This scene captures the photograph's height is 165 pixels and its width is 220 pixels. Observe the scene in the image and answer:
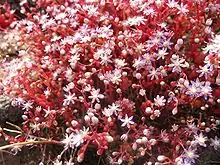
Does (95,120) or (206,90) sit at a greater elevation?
(206,90)

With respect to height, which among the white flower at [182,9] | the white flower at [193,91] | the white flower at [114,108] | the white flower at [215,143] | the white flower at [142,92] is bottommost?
the white flower at [215,143]

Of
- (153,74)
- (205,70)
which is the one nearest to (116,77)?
(153,74)

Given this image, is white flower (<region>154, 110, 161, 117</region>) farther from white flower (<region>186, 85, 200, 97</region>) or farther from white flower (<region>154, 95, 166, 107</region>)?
white flower (<region>186, 85, 200, 97</region>)

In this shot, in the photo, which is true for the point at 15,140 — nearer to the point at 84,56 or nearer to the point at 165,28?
the point at 84,56

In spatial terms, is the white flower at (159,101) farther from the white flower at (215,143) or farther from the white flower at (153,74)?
the white flower at (215,143)

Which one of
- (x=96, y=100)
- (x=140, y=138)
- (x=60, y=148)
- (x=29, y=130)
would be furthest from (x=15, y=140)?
(x=140, y=138)

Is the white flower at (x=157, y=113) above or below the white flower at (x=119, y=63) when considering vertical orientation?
below

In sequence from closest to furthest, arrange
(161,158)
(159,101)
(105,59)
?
1. (161,158)
2. (159,101)
3. (105,59)

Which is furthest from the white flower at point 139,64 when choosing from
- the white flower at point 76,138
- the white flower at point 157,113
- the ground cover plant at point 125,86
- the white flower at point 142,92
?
the white flower at point 76,138

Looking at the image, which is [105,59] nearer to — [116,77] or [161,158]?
[116,77]
